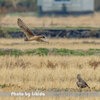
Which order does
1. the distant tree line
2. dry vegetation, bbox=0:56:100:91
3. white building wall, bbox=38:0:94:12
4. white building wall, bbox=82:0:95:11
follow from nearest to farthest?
dry vegetation, bbox=0:56:100:91 < white building wall, bbox=38:0:94:12 < white building wall, bbox=82:0:95:11 < the distant tree line

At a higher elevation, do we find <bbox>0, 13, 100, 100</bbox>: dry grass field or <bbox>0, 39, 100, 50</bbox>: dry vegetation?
<bbox>0, 13, 100, 100</bbox>: dry grass field

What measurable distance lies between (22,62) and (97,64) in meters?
2.68

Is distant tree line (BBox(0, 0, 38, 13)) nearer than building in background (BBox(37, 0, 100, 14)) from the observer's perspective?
No

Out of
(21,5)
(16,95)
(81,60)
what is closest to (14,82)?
(16,95)

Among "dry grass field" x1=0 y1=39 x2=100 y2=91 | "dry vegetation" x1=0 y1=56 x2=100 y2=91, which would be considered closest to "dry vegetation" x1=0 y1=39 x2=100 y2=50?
"dry grass field" x1=0 y1=39 x2=100 y2=91

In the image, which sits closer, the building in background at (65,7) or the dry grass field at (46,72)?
the dry grass field at (46,72)

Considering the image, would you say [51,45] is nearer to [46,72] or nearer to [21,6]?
[46,72]

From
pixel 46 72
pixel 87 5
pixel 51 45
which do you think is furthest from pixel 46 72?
pixel 87 5

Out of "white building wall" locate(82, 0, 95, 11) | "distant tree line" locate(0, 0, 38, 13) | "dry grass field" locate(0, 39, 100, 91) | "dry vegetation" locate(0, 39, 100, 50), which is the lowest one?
"distant tree line" locate(0, 0, 38, 13)

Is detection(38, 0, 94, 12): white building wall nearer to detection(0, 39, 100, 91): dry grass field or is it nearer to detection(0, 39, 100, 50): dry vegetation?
detection(0, 39, 100, 50): dry vegetation

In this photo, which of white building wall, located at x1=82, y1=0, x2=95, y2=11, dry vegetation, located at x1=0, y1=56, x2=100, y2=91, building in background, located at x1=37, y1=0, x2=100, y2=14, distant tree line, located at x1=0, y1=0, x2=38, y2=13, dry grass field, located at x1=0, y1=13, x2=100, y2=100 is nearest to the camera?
dry grass field, located at x1=0, y1=13, x2=100, y2=100

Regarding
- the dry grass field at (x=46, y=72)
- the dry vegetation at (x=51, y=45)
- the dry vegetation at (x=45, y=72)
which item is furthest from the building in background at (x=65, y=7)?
the dry vegetation at (x=45, y=72)

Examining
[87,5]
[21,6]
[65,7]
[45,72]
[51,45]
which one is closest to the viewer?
[45,72]

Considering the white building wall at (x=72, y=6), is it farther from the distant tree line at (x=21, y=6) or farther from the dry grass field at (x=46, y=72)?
the dry grass field at (x=46, y=72)
